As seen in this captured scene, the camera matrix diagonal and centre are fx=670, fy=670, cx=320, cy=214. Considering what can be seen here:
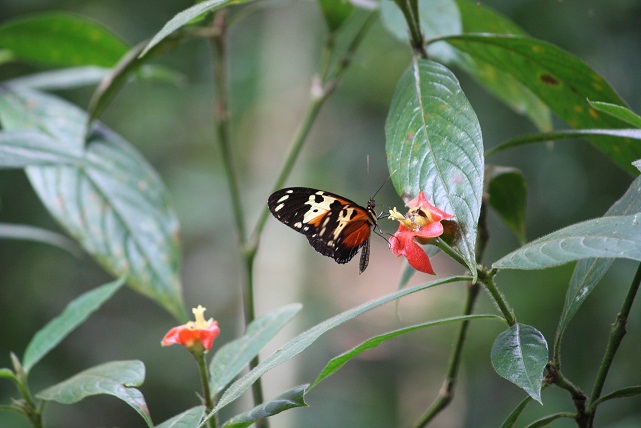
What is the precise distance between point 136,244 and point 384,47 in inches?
88.6

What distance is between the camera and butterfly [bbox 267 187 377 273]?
2.58 ft

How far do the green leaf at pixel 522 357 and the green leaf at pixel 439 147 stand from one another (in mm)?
84

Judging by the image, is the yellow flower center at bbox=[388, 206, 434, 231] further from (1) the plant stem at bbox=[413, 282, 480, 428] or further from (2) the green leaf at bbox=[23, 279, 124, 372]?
(2) the green leaf at bbox=[23, 279, 124, 372]

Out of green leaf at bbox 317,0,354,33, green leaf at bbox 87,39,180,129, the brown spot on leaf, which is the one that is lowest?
the brown spot on leaf

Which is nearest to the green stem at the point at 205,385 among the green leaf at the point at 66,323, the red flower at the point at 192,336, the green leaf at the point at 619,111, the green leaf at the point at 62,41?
the red flower at the point at 192,336

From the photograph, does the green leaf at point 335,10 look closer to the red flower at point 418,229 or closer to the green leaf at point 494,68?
the green leaf at point 494,68

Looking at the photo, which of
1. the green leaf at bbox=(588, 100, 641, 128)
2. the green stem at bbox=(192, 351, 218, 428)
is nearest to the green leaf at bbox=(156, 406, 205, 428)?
the green stem at bbox=(192, 351, 218, 428)

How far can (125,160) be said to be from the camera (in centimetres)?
107

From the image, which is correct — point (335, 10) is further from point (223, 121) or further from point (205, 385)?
point (205, 385)

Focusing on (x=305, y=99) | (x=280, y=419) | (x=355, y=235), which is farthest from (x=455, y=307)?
(x=355, y=235)

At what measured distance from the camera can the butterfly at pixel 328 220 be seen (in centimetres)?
79

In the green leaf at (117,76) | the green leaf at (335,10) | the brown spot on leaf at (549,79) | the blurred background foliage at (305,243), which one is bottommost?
the blurred background foliage at (305,243)

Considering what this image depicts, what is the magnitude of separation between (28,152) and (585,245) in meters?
0.67

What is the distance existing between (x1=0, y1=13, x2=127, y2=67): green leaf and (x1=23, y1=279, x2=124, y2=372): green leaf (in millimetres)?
548
